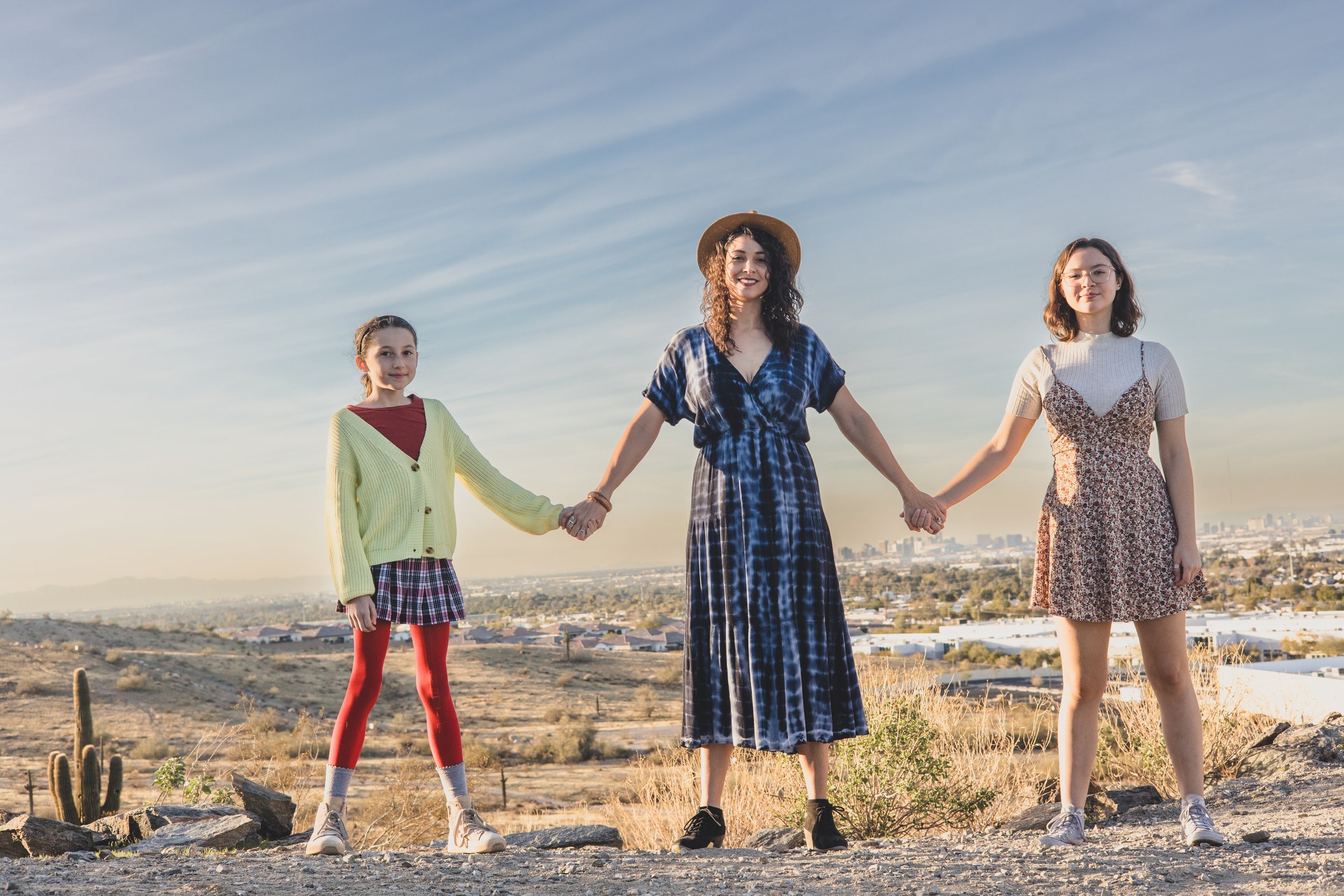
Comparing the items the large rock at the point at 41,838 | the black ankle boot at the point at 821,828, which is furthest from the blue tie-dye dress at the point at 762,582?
the large rock at the point at 41,838

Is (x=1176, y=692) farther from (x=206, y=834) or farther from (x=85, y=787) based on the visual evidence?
(x=85, y=787)

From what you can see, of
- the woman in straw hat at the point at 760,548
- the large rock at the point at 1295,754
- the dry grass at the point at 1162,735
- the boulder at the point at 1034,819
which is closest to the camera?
the woman in straw hat at the point at 760,548

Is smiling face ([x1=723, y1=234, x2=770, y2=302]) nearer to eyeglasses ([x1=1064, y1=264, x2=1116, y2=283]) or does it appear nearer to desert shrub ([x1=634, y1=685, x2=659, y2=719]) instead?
eyeglasses ([x1=1064, y1=264, x2=1116, y2=283])

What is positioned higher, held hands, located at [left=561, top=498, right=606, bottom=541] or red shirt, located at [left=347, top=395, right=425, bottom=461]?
red shirt, located at [left=347, top=395, right=425, bottom=461]

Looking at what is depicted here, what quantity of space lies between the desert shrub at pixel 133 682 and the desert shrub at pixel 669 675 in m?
18.5

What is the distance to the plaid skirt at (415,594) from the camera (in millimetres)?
4277

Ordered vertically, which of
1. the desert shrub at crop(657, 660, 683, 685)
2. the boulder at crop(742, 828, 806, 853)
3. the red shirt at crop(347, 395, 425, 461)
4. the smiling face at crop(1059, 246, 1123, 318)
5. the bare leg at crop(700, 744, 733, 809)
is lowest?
the desert shrub at crop(657, 660, 683, 685)

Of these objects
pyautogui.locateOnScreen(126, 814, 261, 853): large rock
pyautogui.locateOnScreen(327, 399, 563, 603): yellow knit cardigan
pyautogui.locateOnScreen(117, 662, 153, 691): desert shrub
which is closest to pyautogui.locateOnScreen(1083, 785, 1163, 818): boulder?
pyautogui.locateOnScreen(327, 399, 563, 603): yellow knit cardigan

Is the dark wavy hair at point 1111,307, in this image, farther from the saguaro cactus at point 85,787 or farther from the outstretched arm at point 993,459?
the saguaro cactus at point 85,787

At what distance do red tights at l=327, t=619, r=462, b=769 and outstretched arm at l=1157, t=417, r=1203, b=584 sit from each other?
2941 millimetres

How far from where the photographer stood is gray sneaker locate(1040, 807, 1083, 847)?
4.05 metres

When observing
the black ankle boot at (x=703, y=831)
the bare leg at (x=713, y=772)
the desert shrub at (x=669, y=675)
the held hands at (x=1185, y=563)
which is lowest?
the desert shrub at (x=669, y=675)

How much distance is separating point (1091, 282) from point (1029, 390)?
20.0 inches

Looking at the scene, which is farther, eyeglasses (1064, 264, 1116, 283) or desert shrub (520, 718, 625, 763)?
desert shrub (520, 718, 625, 763)
